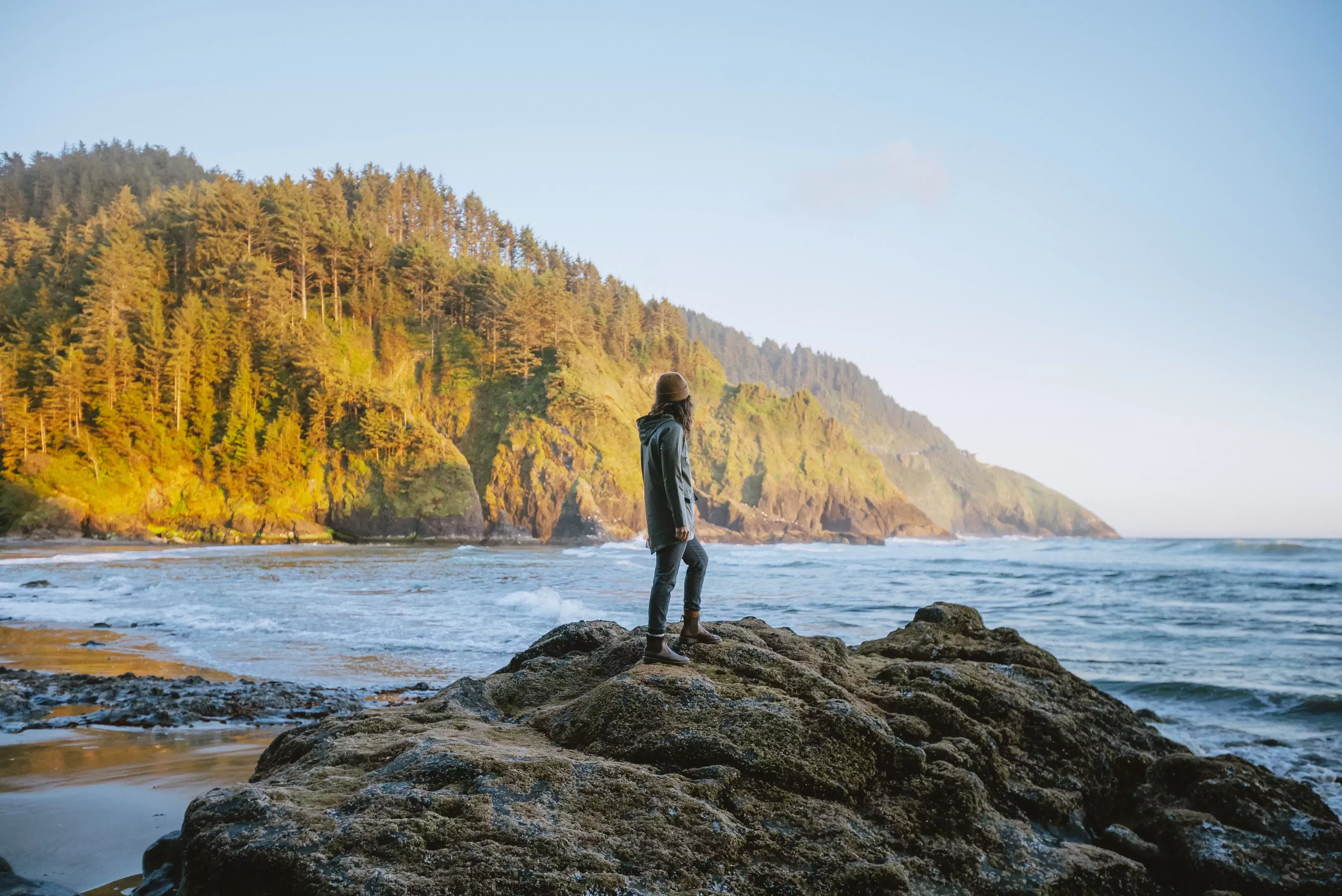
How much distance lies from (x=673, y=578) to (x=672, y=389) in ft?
3.78

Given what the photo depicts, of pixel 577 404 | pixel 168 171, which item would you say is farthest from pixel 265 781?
pixel 168 171

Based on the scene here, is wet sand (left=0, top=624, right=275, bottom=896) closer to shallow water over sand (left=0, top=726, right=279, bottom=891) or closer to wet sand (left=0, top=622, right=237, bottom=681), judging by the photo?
shallow water over sand (left=0, top=726, right=279, bottom=891)

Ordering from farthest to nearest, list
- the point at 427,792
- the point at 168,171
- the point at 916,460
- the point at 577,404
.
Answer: the point at 916,460 → the point at 168,171 → the point at 577,404 → the point at 427,792

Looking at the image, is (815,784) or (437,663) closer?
(815,784)

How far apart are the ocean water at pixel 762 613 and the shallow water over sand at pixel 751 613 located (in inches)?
2.4

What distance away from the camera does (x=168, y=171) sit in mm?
111062

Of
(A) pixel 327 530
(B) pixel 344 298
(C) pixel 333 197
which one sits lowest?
(A) pixel 327 530

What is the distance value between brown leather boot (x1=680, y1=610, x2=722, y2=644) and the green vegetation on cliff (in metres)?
131

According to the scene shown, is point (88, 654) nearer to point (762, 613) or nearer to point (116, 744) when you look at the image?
point (116, 744)

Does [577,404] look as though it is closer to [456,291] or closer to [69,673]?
[456,291]

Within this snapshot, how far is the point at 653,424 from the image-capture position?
451cm

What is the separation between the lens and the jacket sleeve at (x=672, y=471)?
4.35 m

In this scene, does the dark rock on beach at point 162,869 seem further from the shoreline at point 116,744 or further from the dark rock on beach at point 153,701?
the dark rock on beach at point 153,701

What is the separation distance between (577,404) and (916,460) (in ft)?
344
